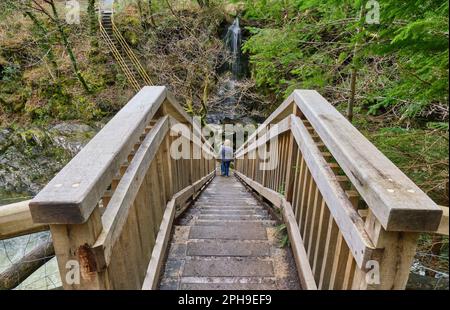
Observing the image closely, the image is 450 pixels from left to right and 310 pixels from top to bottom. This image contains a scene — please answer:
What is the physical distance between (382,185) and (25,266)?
181 centimetres

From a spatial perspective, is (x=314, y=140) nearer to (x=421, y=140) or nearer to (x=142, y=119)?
(x=421, y=140)

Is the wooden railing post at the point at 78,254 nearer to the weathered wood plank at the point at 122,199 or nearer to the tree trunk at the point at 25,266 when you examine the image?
the weathered wood plank at the point at 122,199

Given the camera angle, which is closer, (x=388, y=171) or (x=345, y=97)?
(x=388, y=171)

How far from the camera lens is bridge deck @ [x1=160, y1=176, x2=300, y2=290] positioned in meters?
2.09

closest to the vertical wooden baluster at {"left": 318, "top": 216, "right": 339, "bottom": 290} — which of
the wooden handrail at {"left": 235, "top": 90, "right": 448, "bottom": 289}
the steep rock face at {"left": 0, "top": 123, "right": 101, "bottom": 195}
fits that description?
the wooden handrail at {"left": 235, "top": 90, "right": 448, "bottom": 289}

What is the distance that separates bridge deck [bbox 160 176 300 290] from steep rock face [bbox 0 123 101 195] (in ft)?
27.6

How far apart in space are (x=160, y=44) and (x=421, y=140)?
12778mm

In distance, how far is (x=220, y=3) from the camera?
45.2 feet

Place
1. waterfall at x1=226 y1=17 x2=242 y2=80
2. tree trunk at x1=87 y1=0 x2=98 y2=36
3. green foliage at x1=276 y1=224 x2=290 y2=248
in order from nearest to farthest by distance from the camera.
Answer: green foliage at x1=276 y1=224 x2=290 y2=248, tree trunk at x1=87 y1=0 x2=98 y2=36, waterfall at x1=226 y1=17 x2=242 y2=80

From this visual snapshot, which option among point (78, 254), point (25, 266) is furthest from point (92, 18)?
point (78, 254)

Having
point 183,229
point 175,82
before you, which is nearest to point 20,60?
point 175,82

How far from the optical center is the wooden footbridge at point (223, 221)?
1023mm

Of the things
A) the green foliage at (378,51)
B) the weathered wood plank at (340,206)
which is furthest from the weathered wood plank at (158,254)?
the green foliage at (378,51)

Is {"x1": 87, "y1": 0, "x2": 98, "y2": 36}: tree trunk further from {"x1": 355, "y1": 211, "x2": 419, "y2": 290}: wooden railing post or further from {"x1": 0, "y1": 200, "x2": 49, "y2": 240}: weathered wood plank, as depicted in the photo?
{"x1": 355, "y1": 211, "x2": 419, "y2": 290}: wooden railing post
